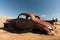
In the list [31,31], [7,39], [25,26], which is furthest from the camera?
[25,26]

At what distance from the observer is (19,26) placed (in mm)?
11828

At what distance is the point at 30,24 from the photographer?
10695 mm

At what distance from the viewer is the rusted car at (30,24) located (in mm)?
9914

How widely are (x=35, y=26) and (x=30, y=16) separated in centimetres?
124

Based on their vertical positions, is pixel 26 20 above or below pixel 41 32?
above

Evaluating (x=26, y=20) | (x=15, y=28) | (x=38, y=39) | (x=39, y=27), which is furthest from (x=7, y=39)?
(x=15, y=28)

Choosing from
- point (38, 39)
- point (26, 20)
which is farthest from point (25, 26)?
point (38, 39)

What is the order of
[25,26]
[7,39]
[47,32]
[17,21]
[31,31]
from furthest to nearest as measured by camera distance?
[17,21] < [25,26] < [31,31] < [47,32] < [7,39]

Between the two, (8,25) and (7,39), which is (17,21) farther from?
(7,39)

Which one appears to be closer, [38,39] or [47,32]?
[38,39]

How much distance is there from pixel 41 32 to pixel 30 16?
64.6 inches

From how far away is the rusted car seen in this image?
9.91 meters

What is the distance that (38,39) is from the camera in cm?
828

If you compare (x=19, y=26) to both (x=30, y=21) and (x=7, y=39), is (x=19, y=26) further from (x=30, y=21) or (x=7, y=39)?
(x=7, y=39)
